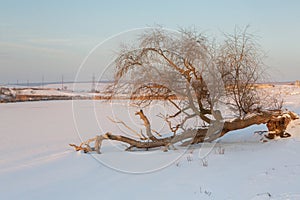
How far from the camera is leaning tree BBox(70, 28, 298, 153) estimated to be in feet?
23.3

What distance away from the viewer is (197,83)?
724cm

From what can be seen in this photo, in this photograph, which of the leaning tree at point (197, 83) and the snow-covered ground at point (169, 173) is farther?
the leaning tree at point (197, 83)

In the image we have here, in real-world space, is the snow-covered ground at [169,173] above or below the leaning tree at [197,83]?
below

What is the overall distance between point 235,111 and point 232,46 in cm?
172

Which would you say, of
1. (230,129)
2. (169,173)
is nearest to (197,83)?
(230,129)

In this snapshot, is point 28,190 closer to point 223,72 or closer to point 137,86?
point 137,86

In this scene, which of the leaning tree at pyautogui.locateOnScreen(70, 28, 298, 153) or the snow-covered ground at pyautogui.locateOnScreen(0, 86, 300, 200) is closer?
the snow-covered ground at pyautogui.locateOnScreen(0, 86, 300, 200)

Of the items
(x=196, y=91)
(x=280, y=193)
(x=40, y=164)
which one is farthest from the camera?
(x=196, y=91)

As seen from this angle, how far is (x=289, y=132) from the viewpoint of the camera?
7.48 m

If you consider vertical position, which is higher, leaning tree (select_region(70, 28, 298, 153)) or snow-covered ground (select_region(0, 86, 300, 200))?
leaning tree (select_region(70, 28, 298, 153))

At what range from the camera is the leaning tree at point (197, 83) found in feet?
23.3

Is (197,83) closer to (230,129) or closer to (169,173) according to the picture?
(230,129)

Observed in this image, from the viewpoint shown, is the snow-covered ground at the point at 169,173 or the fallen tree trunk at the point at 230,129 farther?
the fallen tree trunk at the point at 230,129

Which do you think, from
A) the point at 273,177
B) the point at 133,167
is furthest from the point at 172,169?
the point at 273,177
